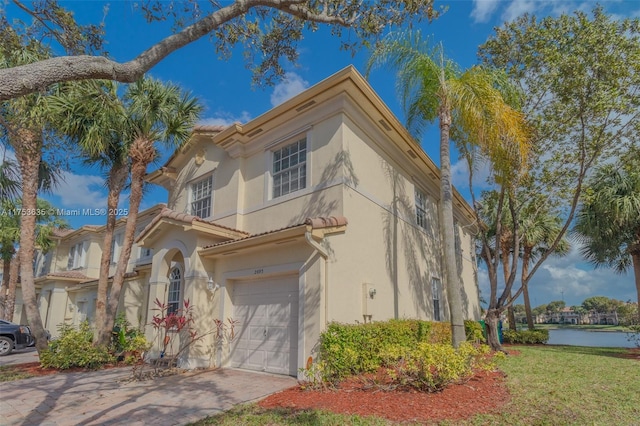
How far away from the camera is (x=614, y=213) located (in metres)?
16.1

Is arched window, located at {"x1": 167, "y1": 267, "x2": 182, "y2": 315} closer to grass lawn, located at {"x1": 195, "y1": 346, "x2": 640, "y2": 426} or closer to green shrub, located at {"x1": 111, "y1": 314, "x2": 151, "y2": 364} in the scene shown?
green shrub, located at {"x1": 111, "y1": 314, "x2": 151, "y2": 364}

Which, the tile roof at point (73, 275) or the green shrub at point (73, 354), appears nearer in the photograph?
the green shrub at point (73, 354)

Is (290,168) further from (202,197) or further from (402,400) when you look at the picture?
(402,400)

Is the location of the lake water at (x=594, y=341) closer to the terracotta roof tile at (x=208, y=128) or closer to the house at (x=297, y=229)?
the house at (x=297, y=229)

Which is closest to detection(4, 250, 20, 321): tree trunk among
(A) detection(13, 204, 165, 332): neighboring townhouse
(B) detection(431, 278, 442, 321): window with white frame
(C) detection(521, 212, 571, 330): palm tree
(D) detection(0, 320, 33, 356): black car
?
(A) detection(13, 204, 165, 332): neighboring townhouse

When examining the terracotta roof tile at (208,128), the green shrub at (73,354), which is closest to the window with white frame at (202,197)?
the terracotta roof tile at (208,128)

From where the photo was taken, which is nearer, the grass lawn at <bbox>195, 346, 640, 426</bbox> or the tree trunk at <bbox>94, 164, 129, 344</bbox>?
the grass lawn at <bbox>195, 346, 640, 426</bbox>

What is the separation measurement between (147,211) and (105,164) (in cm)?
797

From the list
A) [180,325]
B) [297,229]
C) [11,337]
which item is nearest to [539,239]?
[297,229]

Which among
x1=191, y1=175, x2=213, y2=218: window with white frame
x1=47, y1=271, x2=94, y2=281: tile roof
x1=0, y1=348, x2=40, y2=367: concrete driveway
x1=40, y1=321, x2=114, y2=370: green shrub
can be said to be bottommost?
x1=0, y1=348, x2=40, y2=367: concrete driveway

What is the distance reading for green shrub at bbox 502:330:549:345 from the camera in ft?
65.8

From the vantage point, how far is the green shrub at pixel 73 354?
1153cm

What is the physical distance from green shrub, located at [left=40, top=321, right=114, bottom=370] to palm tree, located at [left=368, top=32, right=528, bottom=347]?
36.7 ft

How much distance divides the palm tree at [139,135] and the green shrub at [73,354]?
2.51 ft
